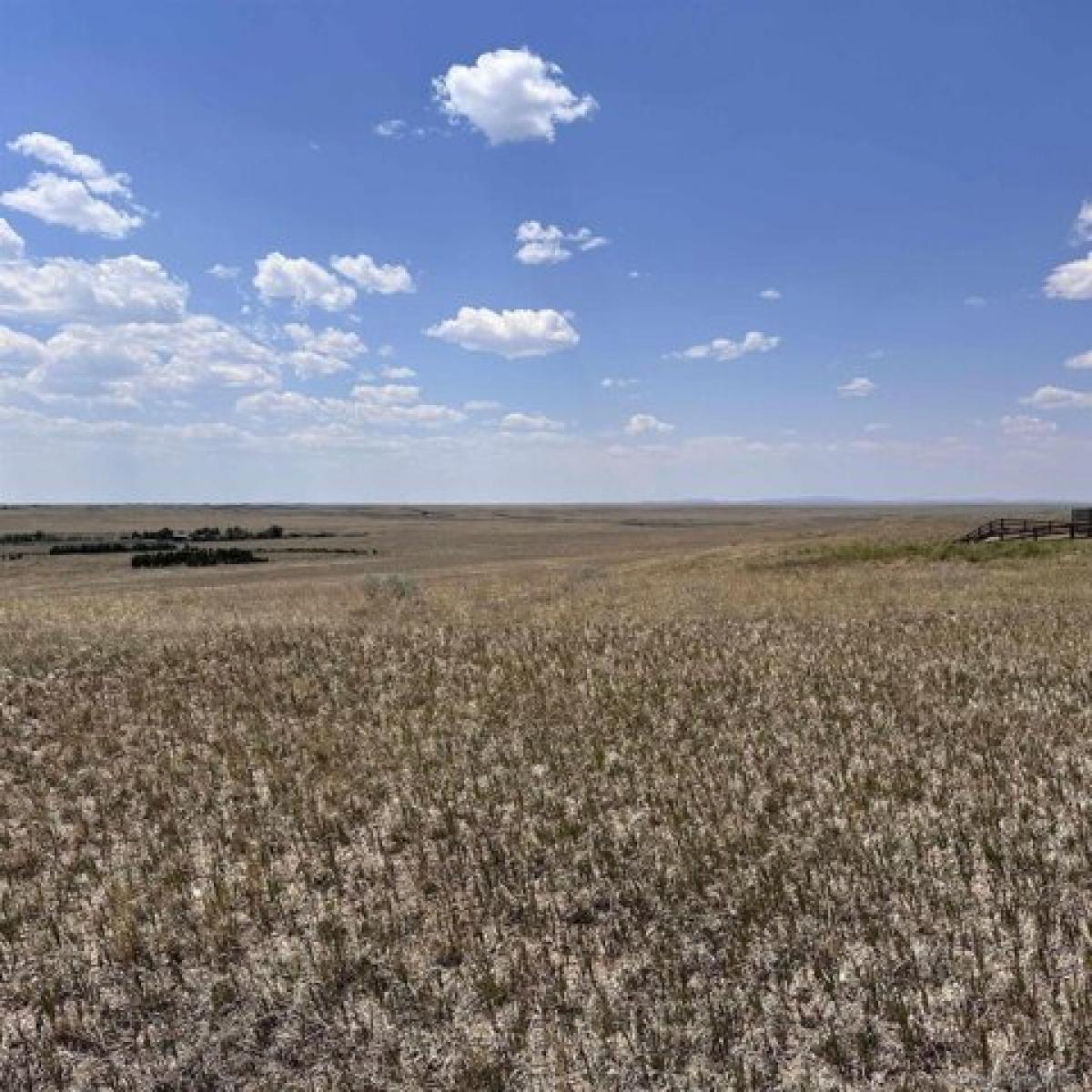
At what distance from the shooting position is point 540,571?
4816cm

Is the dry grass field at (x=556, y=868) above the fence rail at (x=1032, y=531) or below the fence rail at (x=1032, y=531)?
below

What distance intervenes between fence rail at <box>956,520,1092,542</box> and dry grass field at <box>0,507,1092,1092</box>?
3278 centimetres

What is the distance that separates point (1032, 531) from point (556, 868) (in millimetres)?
47710

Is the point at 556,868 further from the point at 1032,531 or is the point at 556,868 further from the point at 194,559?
the point at 194,559

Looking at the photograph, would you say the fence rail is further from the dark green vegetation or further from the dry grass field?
the dark green vegetation

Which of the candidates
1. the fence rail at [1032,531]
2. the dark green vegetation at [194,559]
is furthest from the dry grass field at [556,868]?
the dark green vegetation at [194,559]

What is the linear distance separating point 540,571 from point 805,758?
37.7 metres

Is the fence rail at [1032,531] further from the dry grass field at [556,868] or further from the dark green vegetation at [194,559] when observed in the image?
the dark green vegetation at [194,559]

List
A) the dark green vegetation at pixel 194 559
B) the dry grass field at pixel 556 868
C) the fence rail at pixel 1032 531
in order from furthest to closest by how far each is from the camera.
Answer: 1. the dark green vegetation at pixel 194 559
2. the fence rail at pixel 1032 531
3. the dry grass field at pixel 556 868

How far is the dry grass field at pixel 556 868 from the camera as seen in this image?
18.4 ft

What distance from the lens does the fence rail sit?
46.9 m

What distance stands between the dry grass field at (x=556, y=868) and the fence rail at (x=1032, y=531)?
32.8 metres

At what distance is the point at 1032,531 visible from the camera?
48781 mm

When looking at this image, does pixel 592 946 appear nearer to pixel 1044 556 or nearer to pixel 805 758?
pixel 805 758
